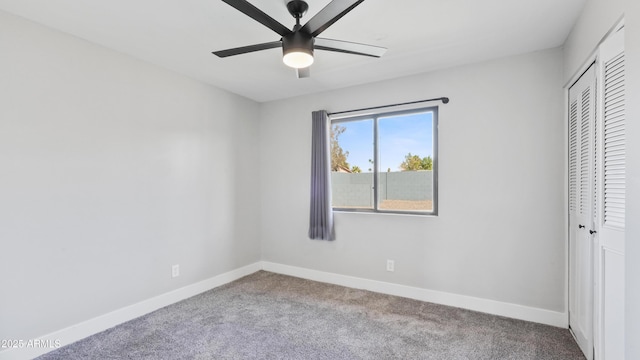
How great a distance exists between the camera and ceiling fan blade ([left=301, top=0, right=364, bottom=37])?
1507mm

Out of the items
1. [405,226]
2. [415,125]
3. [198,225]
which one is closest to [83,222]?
[198,225]

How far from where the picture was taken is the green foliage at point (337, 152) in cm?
383

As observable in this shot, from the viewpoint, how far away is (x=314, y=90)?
3830mm

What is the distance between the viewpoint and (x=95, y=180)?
2.54 meters

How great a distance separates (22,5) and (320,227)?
3.21 m

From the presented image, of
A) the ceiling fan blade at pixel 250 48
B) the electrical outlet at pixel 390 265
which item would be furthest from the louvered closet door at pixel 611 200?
the ceiling fan blade at pixel 250 48

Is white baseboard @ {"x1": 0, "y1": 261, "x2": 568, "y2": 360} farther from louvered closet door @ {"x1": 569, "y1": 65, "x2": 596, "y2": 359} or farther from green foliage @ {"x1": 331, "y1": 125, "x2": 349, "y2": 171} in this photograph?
green foliage @ {"x1": 331, "y1": 125, "x2": 349, "y2": 171}

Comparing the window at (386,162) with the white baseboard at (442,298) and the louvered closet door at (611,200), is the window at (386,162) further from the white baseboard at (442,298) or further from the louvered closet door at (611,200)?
the louvered closet door at (611,200)

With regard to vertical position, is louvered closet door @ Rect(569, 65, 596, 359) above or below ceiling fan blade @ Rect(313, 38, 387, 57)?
below

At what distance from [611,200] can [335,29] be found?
2.10 metres

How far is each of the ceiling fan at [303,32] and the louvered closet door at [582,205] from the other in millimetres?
1515

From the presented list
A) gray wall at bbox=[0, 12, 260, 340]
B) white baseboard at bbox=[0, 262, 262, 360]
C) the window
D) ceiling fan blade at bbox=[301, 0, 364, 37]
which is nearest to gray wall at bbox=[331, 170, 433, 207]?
the window

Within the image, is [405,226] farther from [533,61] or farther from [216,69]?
[216,69]

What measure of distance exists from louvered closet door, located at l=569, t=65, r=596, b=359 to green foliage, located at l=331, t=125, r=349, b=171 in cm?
224
